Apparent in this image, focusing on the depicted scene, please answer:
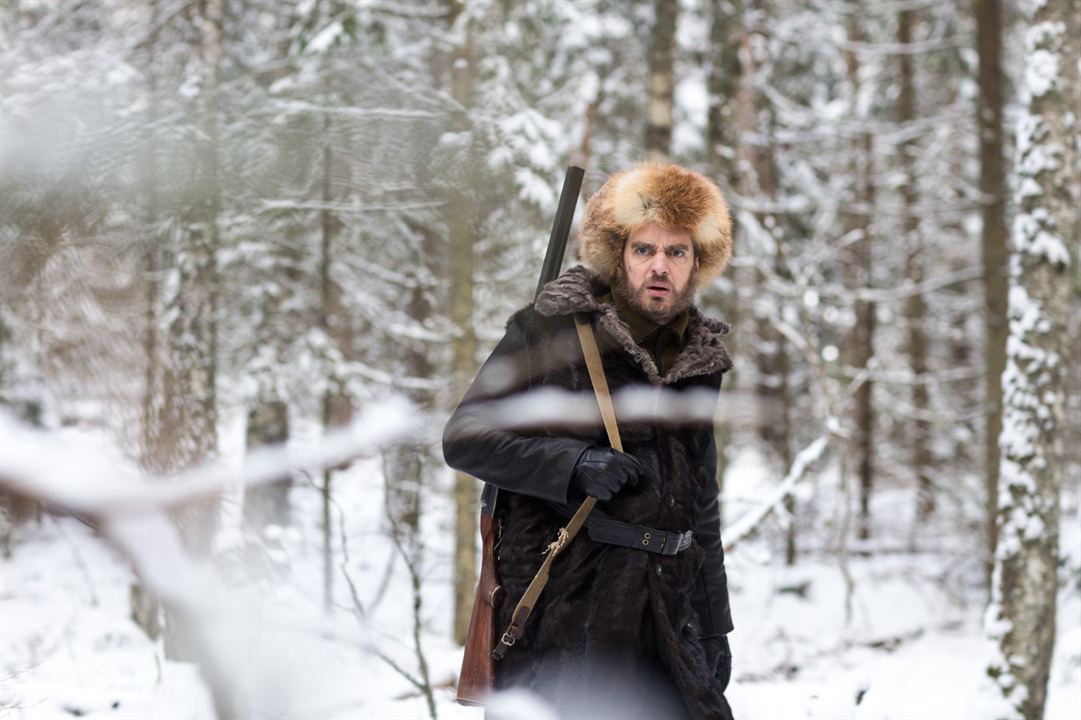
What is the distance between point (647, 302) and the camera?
292cm

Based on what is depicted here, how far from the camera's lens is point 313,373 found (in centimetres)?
1109

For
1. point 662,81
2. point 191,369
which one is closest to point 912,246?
point 662,81

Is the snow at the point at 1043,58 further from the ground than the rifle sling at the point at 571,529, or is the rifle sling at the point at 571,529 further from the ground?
the snow at the point at 1043,58

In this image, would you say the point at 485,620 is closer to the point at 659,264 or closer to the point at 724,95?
the point at 659,264

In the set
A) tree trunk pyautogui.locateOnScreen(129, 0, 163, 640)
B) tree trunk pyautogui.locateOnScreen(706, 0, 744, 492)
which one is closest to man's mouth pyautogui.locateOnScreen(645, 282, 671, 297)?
Result: tree trunk pyautogui.locateOnScreen(129, 0, 163, 640)

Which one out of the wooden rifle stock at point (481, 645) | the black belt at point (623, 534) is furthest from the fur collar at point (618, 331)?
the wooden rifle stock at point (481, 645)

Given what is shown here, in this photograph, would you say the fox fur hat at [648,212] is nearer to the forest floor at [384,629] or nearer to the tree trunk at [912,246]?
the forest floor at [384,629]

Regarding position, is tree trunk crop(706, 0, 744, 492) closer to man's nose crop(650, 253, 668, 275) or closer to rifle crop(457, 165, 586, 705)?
man's nose crop(650, 253, 668, 275)

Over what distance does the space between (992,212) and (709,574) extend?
926 cm

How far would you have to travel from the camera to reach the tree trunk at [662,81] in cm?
888

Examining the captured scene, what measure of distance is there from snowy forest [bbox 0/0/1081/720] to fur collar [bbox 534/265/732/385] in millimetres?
785

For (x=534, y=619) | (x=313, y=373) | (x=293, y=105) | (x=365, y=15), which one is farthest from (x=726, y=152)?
(x=534, y=619)

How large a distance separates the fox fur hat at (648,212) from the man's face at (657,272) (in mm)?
31

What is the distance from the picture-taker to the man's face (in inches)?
115
